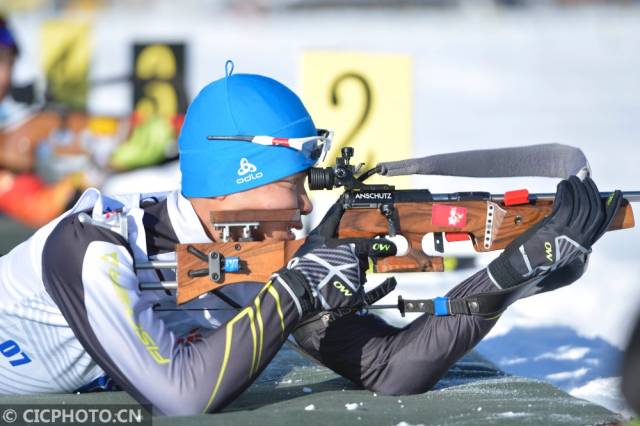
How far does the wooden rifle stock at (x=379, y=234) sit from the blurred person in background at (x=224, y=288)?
0.07 m

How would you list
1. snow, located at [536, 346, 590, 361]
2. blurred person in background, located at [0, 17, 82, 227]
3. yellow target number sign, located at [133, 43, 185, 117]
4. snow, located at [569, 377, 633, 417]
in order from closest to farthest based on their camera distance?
snow, located at [569, 377, 633, 417] → snow, located at [536, 346, 590, 361] → blurred person in background, located at [0, 17, 82, 227] → yellow target number sign, located at [133, 43, 185, 117]

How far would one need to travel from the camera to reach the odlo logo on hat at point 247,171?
11.9 feet

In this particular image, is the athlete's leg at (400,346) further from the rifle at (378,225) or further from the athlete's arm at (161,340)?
the athlete's arm at (161,340)

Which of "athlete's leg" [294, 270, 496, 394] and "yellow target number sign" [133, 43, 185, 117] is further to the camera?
"yellow target number sign" [133, 43, 185, 117]

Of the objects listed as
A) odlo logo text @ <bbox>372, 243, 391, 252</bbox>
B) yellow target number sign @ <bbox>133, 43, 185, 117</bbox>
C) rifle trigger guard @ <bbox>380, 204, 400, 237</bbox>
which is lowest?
odlo logo text @ <bbox>372, 243, 391, 252</bbox>

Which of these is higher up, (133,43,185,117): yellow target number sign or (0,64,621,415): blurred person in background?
(133,43,185,117): yellow target number sign

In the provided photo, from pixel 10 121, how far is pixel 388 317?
5008 mm

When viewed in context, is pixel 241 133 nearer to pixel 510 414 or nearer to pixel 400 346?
pixel 400 346

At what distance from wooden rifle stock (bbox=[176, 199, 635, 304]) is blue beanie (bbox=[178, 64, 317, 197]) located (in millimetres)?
189

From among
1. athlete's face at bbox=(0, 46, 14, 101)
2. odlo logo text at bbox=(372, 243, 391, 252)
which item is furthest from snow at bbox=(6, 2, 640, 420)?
odlo logo text at bbox=(372, 243, 391, 252)

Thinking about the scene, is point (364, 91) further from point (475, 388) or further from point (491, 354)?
point (475, 388)

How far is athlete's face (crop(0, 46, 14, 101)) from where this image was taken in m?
9.59

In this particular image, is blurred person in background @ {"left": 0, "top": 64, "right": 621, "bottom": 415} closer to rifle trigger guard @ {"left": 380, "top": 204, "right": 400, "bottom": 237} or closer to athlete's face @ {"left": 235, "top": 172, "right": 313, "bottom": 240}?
athlete's face @ {"left": 235, "top": 172, "right": 313, "bottom": 240}

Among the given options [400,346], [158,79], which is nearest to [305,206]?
[400,346]
